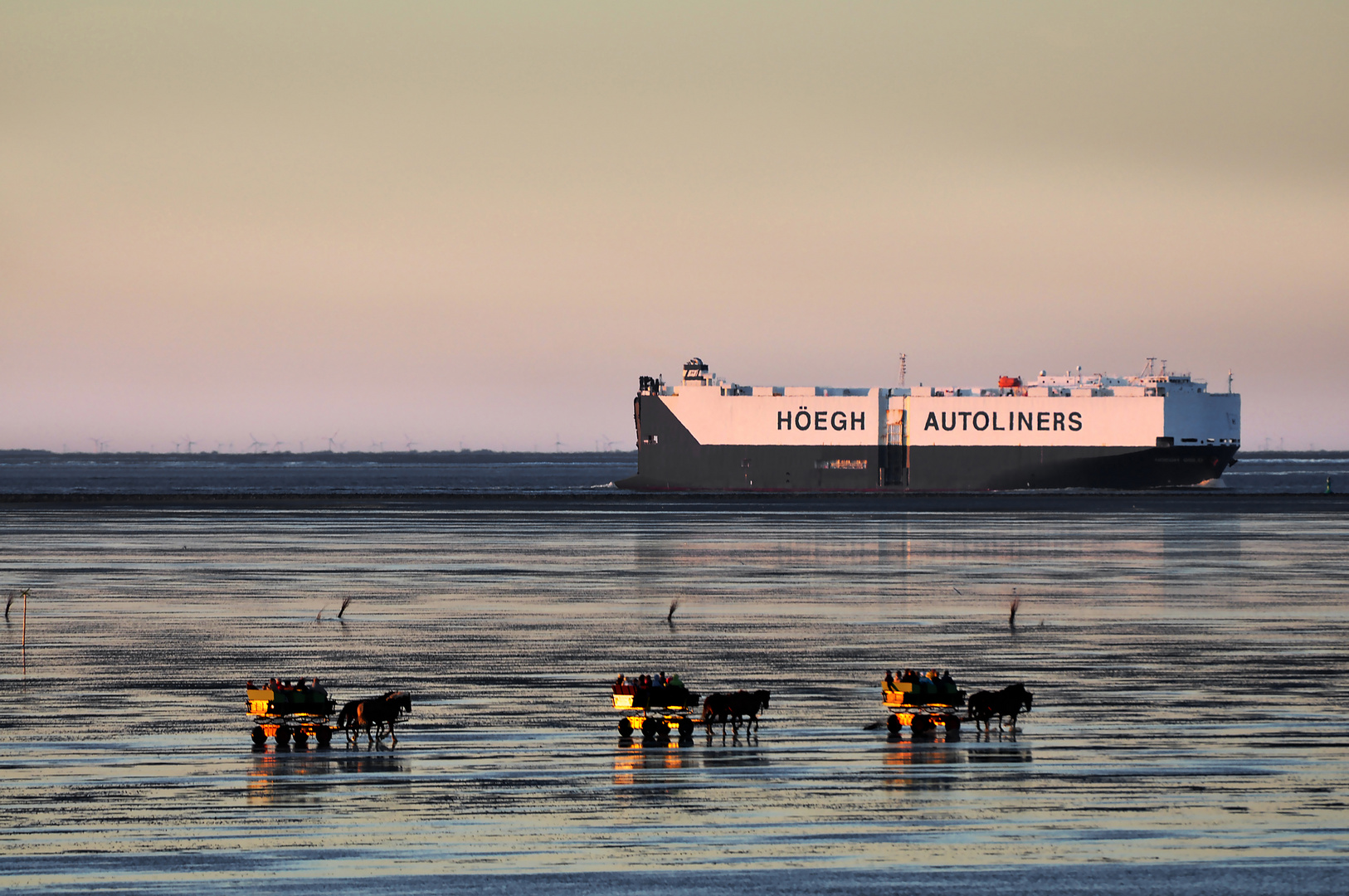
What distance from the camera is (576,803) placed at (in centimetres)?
1470

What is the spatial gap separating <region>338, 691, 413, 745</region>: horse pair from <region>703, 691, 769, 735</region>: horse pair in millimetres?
3589

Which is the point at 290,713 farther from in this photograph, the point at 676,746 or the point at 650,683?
the point at 676,746

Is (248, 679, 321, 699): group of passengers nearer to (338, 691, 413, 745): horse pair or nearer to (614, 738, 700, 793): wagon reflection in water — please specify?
(338, 691, 413, 745): horse pair

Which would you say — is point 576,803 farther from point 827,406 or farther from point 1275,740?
point 827,406

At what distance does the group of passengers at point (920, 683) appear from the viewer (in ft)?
61.2

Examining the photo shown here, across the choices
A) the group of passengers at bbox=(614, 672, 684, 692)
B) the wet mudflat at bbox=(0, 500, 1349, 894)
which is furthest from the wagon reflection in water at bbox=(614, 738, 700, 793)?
the group of passengers at bbox=(614, 672, 684, 692)

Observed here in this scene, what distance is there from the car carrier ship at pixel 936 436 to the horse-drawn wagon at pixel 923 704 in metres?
111

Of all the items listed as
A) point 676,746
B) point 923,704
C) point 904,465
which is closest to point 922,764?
point 923,704

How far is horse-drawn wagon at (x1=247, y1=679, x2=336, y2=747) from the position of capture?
17734mm

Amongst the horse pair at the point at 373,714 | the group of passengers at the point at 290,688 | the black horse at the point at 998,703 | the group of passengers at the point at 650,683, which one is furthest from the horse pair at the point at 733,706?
the group of passengers at the point at 290,688

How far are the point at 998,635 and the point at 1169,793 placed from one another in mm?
14293

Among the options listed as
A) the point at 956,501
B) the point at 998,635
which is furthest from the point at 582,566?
the point at 956,501

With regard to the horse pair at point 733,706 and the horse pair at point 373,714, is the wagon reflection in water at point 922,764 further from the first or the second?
the horse pair at point 373,714

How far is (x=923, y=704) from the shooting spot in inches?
732
